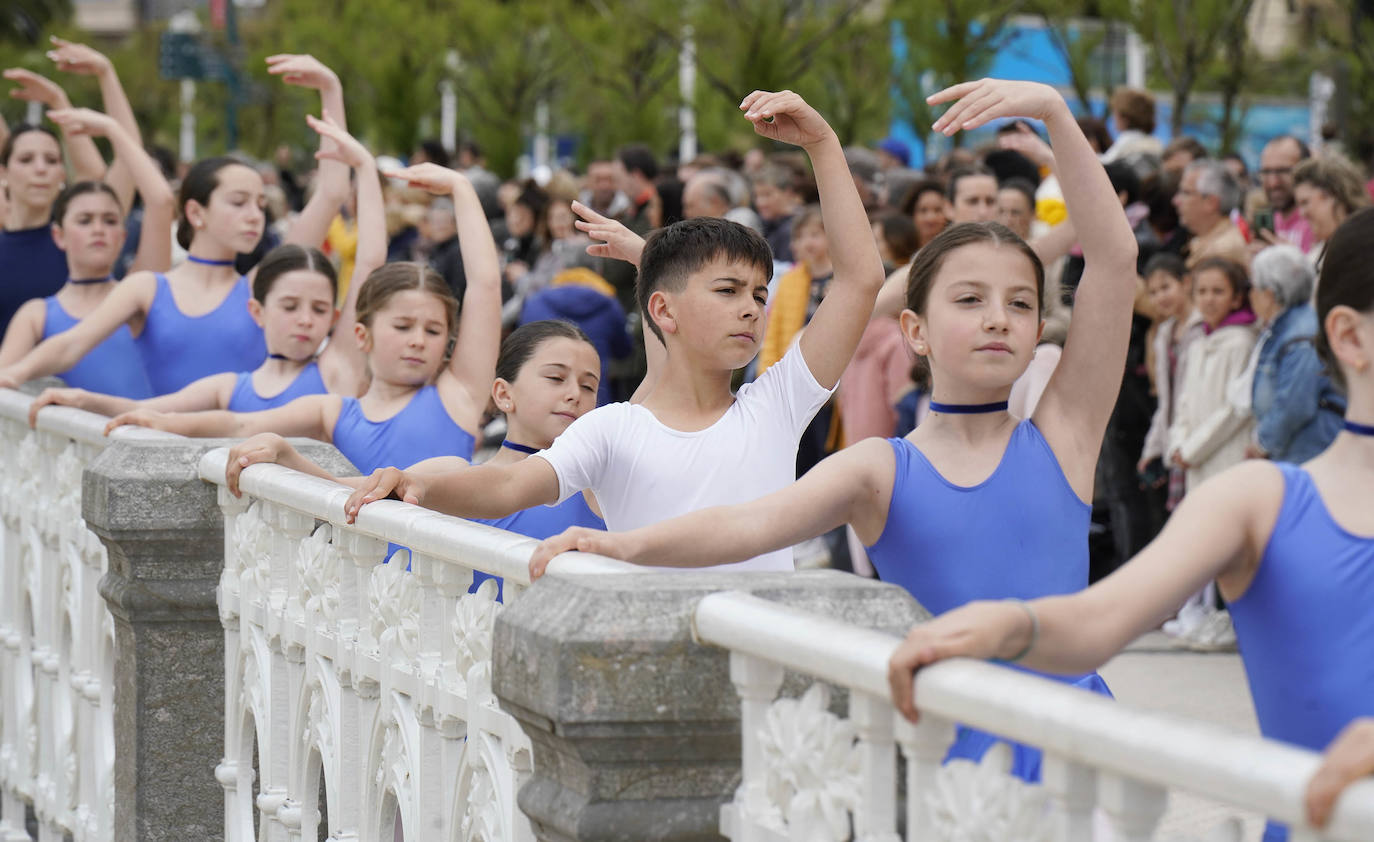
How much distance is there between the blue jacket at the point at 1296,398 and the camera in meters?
7.37

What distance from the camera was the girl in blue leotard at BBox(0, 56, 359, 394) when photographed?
6.33m

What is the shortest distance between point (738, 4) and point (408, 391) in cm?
1832

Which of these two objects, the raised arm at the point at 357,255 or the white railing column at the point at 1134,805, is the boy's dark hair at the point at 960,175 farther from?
the white railing column at the point at 1134,805

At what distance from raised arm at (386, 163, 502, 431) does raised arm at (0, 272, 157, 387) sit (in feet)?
5.76

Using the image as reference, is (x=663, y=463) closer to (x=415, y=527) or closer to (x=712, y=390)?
(x=712, y=390)

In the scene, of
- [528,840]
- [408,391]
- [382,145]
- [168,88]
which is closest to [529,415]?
[408,391]

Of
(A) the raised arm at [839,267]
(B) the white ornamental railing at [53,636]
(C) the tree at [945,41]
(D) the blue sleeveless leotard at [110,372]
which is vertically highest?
(C) the tree at [945,41]

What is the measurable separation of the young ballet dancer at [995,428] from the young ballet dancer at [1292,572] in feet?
2.53

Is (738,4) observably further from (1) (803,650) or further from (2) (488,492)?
(1) (803,650)

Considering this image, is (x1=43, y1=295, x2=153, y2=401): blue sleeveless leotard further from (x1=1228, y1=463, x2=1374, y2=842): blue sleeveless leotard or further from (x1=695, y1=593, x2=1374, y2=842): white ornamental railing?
(x1=1228, y1=463, x2=1374, y2=842): blue sleeveless leotard

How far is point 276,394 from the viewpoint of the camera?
18.2ft

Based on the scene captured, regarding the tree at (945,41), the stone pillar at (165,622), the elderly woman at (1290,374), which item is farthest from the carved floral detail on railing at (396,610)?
the tree at (945,41)

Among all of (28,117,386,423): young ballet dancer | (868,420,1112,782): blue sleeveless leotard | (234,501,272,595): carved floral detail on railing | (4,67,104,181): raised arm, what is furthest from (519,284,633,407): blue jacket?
(868,420,1112,782): blue sleeveless leotard

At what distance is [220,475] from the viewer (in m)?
4.12
